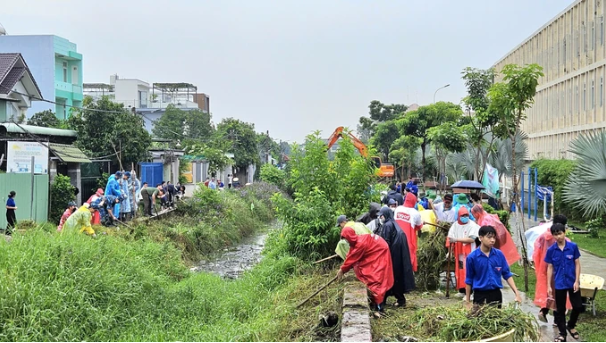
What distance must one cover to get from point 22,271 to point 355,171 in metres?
7.01

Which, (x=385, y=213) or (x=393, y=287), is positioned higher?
(x=385, y=213)

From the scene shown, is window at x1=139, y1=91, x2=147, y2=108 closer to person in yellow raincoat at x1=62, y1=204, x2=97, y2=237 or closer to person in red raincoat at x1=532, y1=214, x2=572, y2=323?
person in yellow raincoat at x1=62, y1=204, x2=97, y2=237

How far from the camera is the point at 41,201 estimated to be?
17.0 m

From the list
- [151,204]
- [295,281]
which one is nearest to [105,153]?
[151,204]

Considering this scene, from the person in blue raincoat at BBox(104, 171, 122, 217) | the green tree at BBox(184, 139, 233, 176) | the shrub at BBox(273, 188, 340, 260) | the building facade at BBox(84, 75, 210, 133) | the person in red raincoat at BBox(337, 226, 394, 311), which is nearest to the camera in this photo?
the person in red raincoat at BBox(337, 226, 394, 311)

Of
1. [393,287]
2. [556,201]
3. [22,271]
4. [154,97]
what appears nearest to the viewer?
[22,271]

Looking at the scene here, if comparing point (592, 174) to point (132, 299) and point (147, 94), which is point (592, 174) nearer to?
point (132, 299)

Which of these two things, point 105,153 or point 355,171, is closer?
point 355,171

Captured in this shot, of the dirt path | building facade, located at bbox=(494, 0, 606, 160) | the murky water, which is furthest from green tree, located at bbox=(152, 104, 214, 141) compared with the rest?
the dirt path

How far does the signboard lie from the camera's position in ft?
54.6

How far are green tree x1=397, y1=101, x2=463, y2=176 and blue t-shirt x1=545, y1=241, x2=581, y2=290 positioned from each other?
77.7 ft

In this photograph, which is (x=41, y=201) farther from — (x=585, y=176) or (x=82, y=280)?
(x=585, y=176)

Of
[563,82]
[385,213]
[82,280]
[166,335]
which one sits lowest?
[166,335]

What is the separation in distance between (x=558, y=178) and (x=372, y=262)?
17.9m
